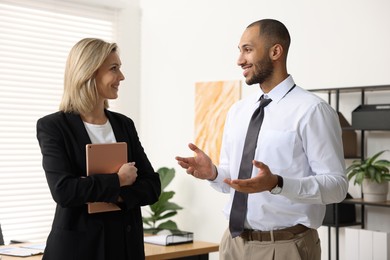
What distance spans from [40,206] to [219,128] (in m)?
1.85

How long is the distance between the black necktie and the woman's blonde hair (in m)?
0.66

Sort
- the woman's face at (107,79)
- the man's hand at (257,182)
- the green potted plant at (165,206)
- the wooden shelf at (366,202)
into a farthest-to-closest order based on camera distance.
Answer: the green potted plant at (165,206), the wooden shelf at (366,202), the woman's face at (107,79), the man's hand at (257,182)

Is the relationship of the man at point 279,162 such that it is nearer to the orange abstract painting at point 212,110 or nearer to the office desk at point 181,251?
the office desk at point 181,251

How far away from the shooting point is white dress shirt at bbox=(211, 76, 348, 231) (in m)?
2.34

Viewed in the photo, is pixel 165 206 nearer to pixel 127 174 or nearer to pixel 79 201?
pixel 127 174

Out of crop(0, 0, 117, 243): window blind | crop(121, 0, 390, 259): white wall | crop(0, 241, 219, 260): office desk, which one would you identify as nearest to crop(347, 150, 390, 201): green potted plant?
crop(121, 0, 390, 259): white wall

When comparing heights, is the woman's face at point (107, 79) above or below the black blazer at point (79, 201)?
above

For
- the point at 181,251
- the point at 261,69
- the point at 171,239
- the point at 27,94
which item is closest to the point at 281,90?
the point at 261,69

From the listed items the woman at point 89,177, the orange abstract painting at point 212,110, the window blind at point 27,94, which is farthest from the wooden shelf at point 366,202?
the window blind at point 27,94

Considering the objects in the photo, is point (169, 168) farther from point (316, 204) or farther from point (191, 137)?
point (316, 204)

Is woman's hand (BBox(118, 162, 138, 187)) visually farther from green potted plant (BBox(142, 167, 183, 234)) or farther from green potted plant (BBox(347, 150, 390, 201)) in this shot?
green potted plant (BBox(142, 167, 183, 234))

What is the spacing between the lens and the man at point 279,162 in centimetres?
238

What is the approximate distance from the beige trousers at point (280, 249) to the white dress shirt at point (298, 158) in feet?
0.20

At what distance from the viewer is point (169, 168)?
20.7 ft
